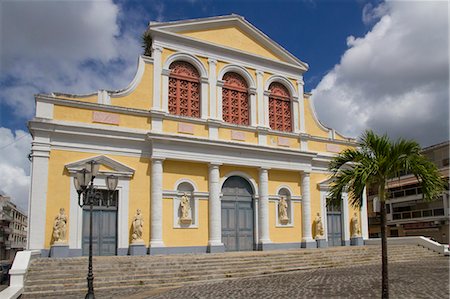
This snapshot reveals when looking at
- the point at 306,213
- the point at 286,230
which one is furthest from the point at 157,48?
the point at 306,213

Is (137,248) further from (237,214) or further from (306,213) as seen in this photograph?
(306,213)

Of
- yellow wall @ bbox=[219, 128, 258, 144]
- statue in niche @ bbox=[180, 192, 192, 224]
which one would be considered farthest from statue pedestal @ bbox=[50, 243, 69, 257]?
yellow wall @ bbox=[219, 128, 258, 144]

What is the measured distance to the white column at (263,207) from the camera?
2108 cm

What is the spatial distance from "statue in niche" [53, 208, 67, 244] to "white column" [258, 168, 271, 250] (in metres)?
8.93

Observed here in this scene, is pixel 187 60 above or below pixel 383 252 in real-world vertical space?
above

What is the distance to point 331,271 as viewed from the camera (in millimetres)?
15906

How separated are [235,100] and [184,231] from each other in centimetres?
701

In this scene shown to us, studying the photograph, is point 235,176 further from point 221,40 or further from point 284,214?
point 221,40

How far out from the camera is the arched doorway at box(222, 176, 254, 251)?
20.8 metres

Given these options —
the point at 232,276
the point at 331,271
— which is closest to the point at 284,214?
the point at 331,271

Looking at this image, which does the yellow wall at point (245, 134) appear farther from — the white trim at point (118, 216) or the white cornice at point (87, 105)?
the white trim at point (118, 216)

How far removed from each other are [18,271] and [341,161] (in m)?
8.93

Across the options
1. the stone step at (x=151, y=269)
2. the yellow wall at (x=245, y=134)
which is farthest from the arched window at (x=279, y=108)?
the stone step at (x=151, y=269)

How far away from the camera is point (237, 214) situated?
69.3 feet
